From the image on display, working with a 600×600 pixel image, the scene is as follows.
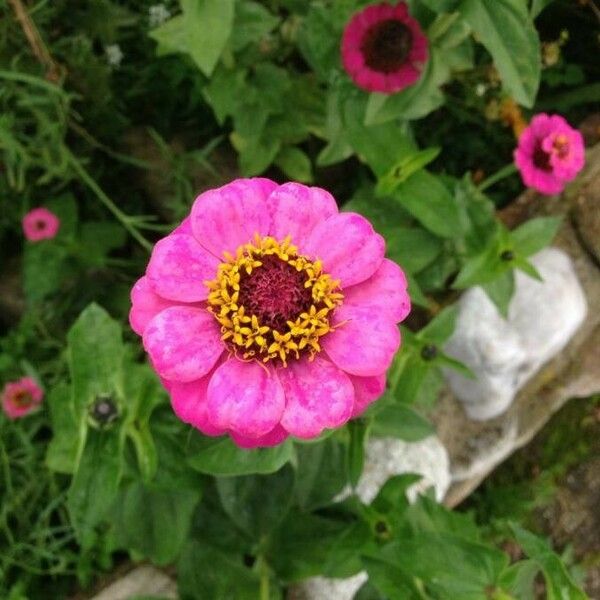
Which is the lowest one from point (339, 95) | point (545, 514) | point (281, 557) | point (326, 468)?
point (545, 514)

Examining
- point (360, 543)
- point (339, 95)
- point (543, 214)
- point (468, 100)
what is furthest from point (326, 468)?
Answer: point (468, 100)

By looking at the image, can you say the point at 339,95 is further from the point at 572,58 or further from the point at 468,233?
the point at 572,58

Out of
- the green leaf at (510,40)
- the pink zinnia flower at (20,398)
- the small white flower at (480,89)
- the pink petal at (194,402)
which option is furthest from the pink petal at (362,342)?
the small white flower at (480,89)

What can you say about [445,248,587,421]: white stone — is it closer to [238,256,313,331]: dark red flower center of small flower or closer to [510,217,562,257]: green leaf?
[510,217,562,257]: green leaf

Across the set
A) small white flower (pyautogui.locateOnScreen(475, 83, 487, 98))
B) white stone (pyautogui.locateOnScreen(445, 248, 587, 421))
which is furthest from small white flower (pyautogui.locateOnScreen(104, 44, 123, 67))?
white stone (pyautogui.locateOnScreen(445, 248, 587, 421))

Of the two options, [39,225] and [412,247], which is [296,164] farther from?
[39,225]

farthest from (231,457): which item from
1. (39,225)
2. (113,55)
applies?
(113,55)
